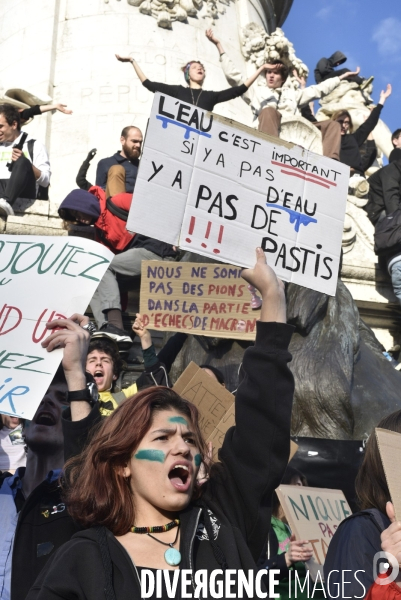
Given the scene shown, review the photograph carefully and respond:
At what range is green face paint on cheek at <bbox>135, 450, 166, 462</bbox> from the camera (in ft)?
9.85

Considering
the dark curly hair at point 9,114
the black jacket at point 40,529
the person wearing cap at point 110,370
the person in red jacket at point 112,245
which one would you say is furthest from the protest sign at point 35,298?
the dark curly hair at point 9,114

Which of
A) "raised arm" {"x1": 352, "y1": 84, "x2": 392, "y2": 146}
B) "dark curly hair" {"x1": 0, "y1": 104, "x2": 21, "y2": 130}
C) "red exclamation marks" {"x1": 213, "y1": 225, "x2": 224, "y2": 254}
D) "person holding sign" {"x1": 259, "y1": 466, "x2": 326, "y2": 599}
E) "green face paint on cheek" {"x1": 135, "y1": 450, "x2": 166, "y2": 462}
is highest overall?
"raised arm" {"x1": 352, "y1": 84, "x2": 392, "y2": 146}

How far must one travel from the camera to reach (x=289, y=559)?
4629 millimetres

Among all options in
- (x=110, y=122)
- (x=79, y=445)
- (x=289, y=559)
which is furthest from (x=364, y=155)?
(x=79, y=445)

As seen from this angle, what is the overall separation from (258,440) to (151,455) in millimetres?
342

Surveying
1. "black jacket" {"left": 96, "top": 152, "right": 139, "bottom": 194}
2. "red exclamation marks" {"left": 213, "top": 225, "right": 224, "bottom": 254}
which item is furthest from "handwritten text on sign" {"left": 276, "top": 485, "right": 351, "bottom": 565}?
"black jacket" {"left": 96, "top": 152, "right": 139, "bottom": 194}

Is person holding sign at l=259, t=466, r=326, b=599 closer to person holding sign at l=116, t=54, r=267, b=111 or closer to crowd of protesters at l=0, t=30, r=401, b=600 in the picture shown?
crowd of protesters at l=0, t=30, r=401, b=600

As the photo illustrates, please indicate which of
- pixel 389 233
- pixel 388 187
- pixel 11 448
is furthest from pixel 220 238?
pixel 388 187

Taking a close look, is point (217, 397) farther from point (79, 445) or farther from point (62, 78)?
point (62, 78)

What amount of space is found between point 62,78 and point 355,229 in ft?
15.4

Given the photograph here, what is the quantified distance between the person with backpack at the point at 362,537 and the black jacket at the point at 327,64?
1536 cm

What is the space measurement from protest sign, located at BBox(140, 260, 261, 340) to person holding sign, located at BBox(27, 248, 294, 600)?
130 inches

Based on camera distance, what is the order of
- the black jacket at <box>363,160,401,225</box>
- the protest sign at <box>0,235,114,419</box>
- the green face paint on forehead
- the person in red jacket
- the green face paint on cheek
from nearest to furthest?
1. the green face paint on cheek
2. the green face paint on forehead
3. the protest sign at <box>0,235,114,419</box>
4. the person in red jacket
5. the black jacket at <box>363,160,401,225</box>

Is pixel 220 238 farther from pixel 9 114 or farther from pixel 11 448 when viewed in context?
pixel 9 114
